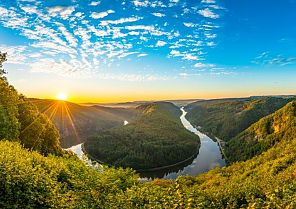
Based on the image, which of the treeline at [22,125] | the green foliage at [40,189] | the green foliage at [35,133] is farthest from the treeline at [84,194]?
the green foliage at [35,133]

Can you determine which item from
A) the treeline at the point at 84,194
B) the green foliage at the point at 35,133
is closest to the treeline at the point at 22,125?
the green foliage at the point at 35,133

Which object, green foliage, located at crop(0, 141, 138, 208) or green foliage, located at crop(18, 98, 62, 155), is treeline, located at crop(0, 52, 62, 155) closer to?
green foliage, located at crop(18, 98, 62, 155)

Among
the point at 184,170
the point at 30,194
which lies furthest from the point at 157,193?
the point at 184,170

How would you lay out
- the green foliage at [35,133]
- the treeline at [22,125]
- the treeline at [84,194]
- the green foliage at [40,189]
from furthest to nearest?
the green foliage at [35,133], the treeline at [22,125], the treeline at [84,194], the green foliage at [40,189]

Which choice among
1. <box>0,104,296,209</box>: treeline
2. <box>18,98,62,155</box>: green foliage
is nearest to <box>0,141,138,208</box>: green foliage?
<box>0,104,296,209</box>: treeline

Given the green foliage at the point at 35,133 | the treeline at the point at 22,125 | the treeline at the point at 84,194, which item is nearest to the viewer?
the treeline at the point at 84,194

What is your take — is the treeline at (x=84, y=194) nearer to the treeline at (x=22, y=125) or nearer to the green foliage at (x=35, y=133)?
the treeline at (x=22, y=125)

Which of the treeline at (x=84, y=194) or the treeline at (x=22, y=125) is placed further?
the treeline at (x=22, y=125)

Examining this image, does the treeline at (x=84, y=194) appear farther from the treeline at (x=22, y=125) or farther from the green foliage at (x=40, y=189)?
the treeline at (x=22, y=125)

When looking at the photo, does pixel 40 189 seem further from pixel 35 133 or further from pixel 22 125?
pixel 22 125
